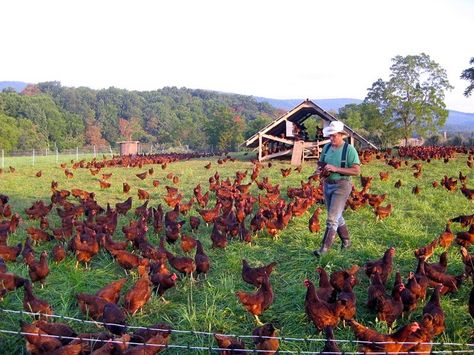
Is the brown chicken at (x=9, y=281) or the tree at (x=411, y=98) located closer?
the brown chicken at (x=9, y=281)

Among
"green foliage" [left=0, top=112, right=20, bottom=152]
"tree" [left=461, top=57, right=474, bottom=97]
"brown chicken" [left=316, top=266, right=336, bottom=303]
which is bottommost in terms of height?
"green foliage" [left=0, top=112, right=20, bottom=152]

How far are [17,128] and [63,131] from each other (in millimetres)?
14778

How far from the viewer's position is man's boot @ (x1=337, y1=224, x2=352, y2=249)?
23.9 feet

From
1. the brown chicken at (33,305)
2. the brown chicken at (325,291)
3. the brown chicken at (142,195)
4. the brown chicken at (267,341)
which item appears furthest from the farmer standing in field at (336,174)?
the brown chicken at (142,195)

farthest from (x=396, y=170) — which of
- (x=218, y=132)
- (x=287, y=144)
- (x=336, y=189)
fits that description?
(x=218, y=132)

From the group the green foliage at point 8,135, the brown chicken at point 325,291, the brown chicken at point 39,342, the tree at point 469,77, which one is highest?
the tree at point 469,77

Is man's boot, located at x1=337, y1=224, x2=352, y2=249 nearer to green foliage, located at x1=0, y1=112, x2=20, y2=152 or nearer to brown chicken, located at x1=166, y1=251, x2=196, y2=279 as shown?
brown chicken, located at x1=166, y1=251, x2=196, y2=279

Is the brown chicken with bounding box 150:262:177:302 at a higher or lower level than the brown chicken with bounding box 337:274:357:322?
lower

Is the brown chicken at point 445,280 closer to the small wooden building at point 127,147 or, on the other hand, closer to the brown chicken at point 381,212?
the brown chicken at point 381,212

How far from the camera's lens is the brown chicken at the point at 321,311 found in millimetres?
4516

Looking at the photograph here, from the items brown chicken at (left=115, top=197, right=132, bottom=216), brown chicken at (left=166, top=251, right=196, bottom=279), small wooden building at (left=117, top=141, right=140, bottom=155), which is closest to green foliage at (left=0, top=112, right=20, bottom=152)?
small wooden building at (left=117, top=141, right=140, bottom=155)

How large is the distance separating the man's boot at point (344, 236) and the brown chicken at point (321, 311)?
2.81 metres

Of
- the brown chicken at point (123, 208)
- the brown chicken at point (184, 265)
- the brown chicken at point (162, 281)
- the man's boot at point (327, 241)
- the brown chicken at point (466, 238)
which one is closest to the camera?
the brown chicken at point (162, 281)

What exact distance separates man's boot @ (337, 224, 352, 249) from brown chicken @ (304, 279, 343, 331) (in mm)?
2808
